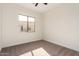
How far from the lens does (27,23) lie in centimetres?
490

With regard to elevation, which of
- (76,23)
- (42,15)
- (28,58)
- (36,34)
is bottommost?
(36,34)

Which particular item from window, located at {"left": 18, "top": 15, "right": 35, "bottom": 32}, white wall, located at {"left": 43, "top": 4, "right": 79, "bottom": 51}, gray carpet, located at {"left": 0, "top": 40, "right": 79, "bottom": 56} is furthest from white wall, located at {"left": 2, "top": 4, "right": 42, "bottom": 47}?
white wall, located at {"left": 43, "top": 4, "right": 79, "bottom": 51}

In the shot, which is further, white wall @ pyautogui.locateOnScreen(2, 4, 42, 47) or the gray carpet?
white wall @ pyautogui.locateOnScreen(2, 4, 42, 47)

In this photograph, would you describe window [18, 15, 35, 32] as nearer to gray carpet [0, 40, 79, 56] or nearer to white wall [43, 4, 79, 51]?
white wall [43, 4, 79, 51]

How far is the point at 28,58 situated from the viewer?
77cm

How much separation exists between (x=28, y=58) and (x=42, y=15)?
201 inches

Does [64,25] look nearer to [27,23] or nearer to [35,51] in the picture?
[35,51]

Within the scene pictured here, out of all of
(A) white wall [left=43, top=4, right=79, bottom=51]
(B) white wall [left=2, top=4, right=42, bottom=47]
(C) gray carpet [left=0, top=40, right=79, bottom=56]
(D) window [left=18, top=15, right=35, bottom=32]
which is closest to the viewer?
(C) gray carpet [left=0, top=40, right=79, bottom=56]

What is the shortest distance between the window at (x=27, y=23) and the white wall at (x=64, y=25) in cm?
114

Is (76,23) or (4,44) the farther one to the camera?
(4,44)

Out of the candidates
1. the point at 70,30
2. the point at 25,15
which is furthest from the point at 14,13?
the point at 70,30

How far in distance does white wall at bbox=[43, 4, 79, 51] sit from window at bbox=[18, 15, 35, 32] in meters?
1.14

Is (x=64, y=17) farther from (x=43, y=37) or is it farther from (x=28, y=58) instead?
(x=28, y=58)

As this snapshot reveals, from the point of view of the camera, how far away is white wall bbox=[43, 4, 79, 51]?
342 centimetres
